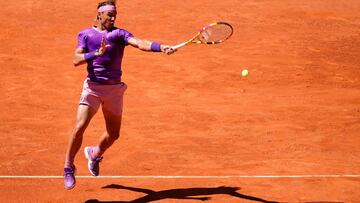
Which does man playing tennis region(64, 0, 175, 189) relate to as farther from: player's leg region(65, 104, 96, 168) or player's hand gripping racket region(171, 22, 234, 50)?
player's hand gripping racket region(171, 22, 234, 50)

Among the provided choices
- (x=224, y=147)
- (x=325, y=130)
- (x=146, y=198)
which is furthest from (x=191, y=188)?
(x=325, y=130)

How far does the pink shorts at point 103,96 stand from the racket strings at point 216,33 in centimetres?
142

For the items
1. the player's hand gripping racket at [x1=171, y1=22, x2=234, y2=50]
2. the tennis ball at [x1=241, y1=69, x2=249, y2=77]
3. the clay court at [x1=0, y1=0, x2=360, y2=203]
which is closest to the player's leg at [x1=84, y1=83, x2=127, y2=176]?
the clay court at [x1=0, y1=0, x2=360, y2=203]

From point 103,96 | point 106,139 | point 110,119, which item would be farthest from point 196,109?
point 103,96

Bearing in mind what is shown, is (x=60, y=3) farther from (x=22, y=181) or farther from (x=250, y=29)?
(x=22, y=181)

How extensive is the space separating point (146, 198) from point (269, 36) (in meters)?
10.3

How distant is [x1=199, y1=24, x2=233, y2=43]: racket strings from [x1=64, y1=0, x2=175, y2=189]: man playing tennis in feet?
4.16

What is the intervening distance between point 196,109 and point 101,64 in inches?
181

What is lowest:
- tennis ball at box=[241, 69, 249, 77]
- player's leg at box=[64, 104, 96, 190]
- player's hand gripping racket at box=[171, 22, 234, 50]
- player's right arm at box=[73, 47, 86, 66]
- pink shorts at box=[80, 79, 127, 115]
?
Answer: player's leg at box=[64, 104, 96, 190]

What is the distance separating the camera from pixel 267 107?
12.1 meters

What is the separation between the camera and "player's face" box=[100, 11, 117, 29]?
749cm

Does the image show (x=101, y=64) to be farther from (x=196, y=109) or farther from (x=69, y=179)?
(x=196, y=109)

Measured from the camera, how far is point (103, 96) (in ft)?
25.2

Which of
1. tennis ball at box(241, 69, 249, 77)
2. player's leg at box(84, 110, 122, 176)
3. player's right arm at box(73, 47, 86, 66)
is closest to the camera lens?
player's right arm at box(73, 47, 86, 66)
